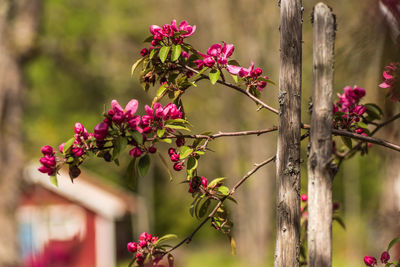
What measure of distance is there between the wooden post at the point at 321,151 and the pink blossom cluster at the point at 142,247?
21.4 inches

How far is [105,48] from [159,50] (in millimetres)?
9357

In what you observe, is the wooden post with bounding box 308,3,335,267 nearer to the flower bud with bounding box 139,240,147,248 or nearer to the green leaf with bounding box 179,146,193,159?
the green leaf with bounding box 179,146,193,159

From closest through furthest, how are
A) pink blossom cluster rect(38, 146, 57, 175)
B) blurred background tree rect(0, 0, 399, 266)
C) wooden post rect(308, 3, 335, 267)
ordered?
wooden post rect(308, 3, 335, 267)
pink blossom cluster rect(38, 146, 57, 175)
blurred background tree rect(0, 0, 399, 266)

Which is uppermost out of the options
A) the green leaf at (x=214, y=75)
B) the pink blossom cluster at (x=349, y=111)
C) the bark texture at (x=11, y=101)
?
the bark texture at (x=11, y=101)

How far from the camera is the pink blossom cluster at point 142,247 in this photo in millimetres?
1637

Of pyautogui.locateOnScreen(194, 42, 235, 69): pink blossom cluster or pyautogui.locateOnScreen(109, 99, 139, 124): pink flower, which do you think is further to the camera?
pyautogui.locateOnScreen(194, 42, 235, 69): pink blossom cluster

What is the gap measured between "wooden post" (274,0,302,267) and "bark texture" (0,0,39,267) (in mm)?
8558

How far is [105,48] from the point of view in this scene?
10.8 meters

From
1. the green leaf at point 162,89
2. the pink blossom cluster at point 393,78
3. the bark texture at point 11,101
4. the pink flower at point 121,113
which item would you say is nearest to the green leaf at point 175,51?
the green leaf at point 162,89

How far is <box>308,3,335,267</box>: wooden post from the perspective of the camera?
1.35 metres

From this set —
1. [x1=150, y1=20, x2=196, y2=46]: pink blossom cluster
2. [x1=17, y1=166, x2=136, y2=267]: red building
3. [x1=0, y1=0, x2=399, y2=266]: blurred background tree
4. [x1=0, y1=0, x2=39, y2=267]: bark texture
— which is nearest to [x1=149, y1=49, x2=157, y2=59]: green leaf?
[x1=150, y1=20, x2=196, y2=46]: pink blossom cluster

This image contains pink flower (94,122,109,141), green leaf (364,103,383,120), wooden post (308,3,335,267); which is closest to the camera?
wooden post (308,3,335,267)

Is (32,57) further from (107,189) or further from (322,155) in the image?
(107,189)

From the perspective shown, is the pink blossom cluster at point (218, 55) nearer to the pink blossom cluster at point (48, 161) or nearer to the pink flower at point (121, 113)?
the pink flower at point (121, 113)
